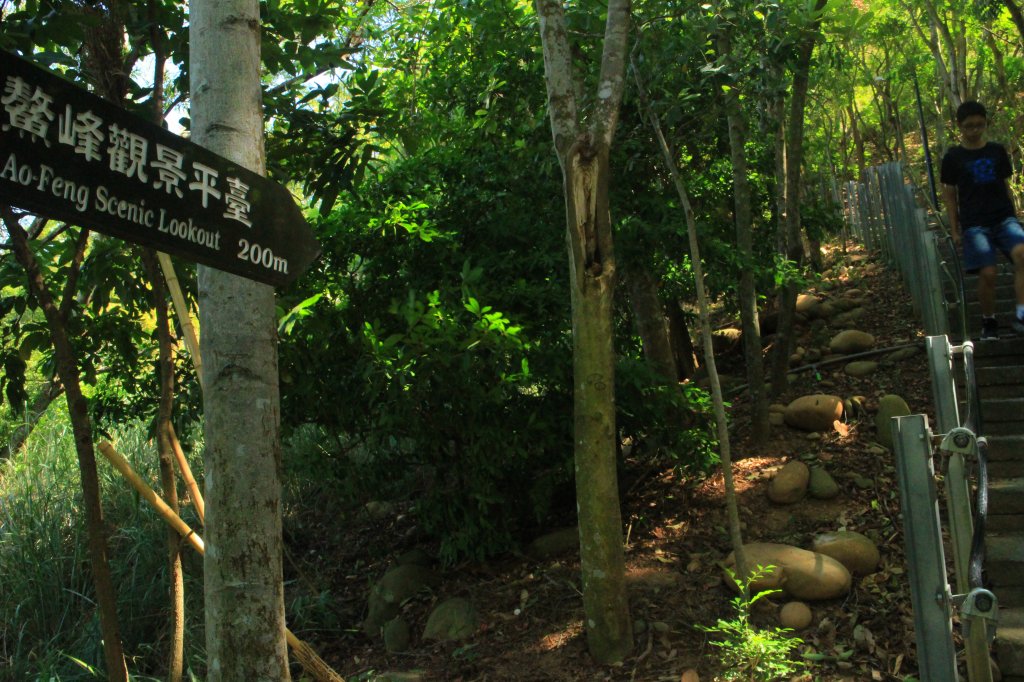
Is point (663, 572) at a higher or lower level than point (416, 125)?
lower

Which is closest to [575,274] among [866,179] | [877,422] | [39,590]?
[877,422]

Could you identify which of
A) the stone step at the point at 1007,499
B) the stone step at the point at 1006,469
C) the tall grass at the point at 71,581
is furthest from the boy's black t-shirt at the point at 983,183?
the tall grass at the point at 71,581

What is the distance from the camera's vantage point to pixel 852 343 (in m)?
8.77

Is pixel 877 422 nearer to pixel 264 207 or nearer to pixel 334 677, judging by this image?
pixel 334 677

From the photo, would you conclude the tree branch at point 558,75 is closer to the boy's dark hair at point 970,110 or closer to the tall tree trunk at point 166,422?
the tall tree trunk at point 166,422

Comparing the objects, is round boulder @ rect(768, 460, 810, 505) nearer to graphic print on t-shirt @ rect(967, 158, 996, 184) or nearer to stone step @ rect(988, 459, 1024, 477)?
stone step @ rect(988, 459, 1024, 477)

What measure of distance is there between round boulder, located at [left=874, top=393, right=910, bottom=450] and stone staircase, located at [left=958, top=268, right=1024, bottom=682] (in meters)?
0.74

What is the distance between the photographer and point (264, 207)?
2.39 metres

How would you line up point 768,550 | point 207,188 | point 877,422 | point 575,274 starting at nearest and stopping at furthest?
point 207,188
point 575,274
point 768,550
point 877,422

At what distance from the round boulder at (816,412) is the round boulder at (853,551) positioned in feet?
5.65

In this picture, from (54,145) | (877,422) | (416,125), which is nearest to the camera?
(54,145)

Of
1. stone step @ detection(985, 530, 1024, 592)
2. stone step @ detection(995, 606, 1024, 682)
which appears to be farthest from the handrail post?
stone step @ detection(985, 530, 1024, 592)

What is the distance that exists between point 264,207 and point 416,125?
5595 mm

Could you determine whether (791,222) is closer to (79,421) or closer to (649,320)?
(649,320)
